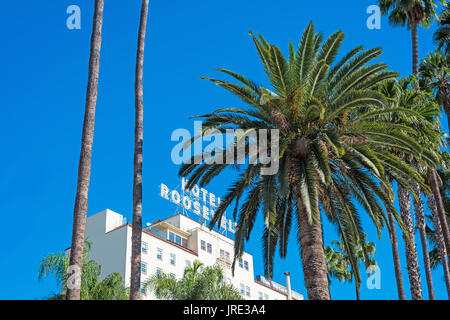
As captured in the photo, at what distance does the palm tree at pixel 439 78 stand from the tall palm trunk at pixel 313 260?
18409mm

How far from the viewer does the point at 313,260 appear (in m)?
21.8

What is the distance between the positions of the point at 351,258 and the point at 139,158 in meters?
9.37

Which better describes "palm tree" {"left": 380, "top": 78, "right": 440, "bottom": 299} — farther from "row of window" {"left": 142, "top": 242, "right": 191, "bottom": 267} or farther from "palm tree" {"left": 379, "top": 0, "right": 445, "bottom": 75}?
"row of window" {"left": 142, "top": 242, "right": 191, "bottom": 267}

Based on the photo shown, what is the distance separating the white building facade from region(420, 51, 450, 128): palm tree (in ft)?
125

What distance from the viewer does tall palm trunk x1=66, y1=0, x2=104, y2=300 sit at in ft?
59.6

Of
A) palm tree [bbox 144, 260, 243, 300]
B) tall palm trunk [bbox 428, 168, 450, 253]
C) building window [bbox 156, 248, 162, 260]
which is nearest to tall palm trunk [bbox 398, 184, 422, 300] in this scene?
tall palm trunk [bbox 428, 168, 450, 253]

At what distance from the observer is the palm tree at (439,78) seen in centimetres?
3684

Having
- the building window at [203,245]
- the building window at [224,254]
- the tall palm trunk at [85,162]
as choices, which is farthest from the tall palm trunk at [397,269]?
the building window at [224,254]

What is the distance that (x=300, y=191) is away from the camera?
859 inches

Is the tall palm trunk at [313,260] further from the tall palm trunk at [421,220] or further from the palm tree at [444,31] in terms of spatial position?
the palm tree at [444,31]

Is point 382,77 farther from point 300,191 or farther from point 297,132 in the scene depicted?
point 300,191

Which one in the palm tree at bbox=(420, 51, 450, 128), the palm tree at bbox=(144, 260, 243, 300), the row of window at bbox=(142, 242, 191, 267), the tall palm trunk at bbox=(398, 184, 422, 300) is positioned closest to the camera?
the tall palm trunk at bbox=(398, 184, 422, 300)
